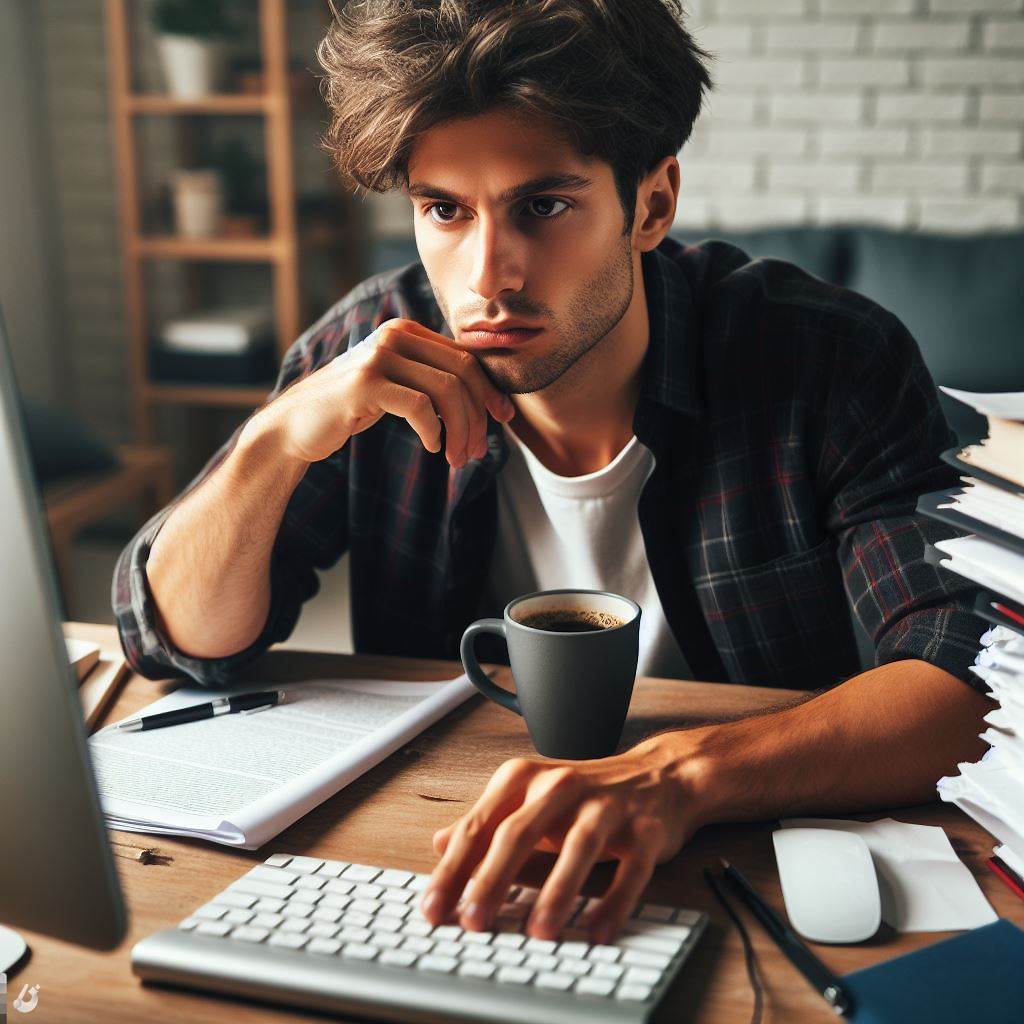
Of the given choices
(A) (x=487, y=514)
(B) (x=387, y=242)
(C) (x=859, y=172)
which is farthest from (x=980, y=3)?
(A) (x=487, y=514)

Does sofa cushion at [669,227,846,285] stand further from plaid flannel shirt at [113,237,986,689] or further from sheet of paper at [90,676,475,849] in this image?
sheet of paper at [90,676,475,849]

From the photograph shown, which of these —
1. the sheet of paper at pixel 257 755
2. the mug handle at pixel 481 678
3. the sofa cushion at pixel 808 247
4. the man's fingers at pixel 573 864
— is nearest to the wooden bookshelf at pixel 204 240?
the sofa cushion at pixel 808 247

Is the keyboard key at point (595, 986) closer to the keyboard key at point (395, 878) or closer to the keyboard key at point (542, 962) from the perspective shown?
the keyboard key at point (542, 962)

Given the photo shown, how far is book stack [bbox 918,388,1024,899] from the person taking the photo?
0.68 m

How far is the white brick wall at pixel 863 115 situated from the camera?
2732 mm

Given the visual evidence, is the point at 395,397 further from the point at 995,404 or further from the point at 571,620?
the point at 995,404

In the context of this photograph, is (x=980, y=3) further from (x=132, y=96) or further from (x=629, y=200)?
(x=132, y=96)

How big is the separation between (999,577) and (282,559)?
817 mm

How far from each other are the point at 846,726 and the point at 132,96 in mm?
2997

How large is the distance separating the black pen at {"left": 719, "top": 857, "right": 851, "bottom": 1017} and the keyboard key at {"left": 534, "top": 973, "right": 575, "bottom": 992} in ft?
0.43

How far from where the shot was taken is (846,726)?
2.69ft

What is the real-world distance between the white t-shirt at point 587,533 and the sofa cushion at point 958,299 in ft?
3.63

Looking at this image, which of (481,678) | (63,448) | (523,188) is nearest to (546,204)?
(523,188)

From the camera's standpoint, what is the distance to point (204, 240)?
3.28 m
